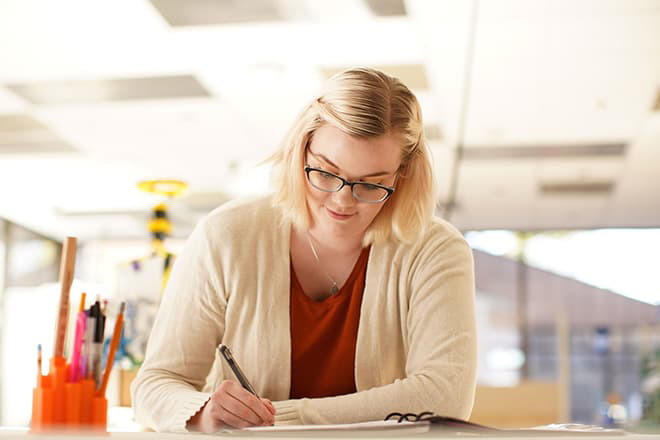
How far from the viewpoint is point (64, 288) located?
0.97m

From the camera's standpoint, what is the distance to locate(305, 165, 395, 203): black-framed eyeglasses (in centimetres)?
126

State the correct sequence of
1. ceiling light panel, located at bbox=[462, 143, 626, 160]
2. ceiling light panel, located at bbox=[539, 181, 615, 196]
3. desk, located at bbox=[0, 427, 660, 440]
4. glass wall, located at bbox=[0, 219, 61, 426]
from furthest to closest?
glass wall, located at bbox=[0, 219, 61, 426], ceiling light panel, located at bbox=[539, 181, 615, 196], ceiling light panel, located at bbox=[462, 143, 626, 160], desk, located at bbox=[0, 427, 660, 440]

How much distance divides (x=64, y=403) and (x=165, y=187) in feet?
12.2

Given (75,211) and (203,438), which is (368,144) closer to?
(203,438)

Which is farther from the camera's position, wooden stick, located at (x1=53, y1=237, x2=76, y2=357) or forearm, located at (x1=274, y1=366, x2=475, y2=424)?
forearm, located at (x1=274, y1=366, x2=475, y2=424)

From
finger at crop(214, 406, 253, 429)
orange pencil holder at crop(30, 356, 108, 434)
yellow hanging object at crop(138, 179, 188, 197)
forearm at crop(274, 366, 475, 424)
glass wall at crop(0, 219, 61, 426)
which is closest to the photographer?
orange pencil holder at crop(30, 356, 108, 434)

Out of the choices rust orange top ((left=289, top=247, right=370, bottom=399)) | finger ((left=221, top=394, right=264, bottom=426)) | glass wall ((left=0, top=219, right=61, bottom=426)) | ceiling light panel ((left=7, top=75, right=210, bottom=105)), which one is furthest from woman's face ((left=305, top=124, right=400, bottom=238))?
glass wall ((left=0, top=219, right=61, bottom=426))

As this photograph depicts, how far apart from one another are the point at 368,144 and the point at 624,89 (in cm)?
441

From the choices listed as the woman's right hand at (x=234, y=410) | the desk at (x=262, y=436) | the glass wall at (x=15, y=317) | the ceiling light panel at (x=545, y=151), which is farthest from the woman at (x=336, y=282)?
the glass wall at (x=15, y=317)

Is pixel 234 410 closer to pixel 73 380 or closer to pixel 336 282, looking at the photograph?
pixel 73 380

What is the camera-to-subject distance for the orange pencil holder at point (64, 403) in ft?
3.02

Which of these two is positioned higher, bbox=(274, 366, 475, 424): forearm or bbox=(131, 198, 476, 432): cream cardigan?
bbox=(131, 198, 476, 432): cream cardigan

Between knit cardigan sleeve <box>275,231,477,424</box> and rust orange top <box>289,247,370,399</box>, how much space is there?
75 mm

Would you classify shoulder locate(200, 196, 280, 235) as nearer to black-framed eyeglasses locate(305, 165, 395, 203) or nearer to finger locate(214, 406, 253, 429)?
black-framed eyeglasses locate(305, 165, 395, 203)
